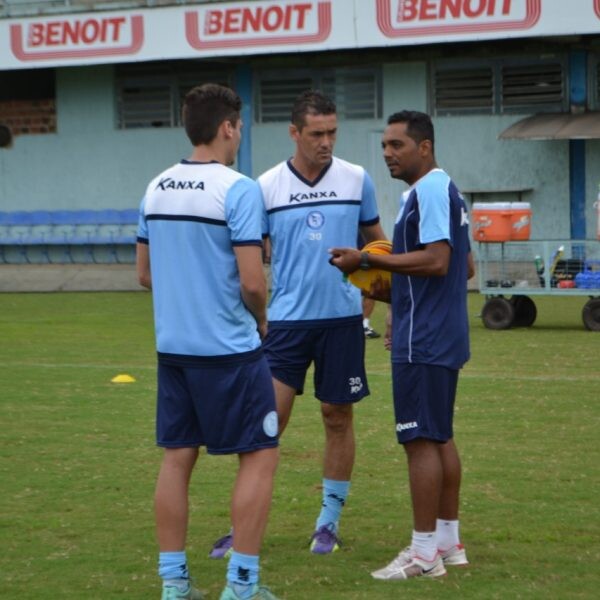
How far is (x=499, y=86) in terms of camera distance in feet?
87.7

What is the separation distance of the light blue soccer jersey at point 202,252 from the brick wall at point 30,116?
82.1 feet

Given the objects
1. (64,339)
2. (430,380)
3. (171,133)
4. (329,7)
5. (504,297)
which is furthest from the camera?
(171,133)

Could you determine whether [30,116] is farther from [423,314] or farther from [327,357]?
[423,314]

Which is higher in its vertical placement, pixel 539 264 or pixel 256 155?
pixel 256 155

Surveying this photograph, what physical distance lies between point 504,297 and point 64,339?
223 inches

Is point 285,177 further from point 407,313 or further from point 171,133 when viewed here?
point 171,133

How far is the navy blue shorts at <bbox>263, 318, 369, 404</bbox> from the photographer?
24.4 feet

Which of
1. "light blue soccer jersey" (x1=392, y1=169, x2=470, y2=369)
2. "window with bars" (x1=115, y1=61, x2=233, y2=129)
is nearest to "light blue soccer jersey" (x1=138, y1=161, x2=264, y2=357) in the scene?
"light blue soccer jersey" (x1=392, y1=169, x2=470, y2=369)

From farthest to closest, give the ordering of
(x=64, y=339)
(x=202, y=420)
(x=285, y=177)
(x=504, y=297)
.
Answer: (x=504, y=297) < (x=64, y=339) < (x=285, y=177) < (x=202, y=420)

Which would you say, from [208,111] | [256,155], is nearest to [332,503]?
[208,111]

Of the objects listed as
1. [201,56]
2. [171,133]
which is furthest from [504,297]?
[171,133]

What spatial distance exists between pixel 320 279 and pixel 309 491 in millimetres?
1679

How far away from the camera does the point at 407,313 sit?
6625 millimetres

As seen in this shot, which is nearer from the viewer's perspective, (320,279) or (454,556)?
(454,556)
